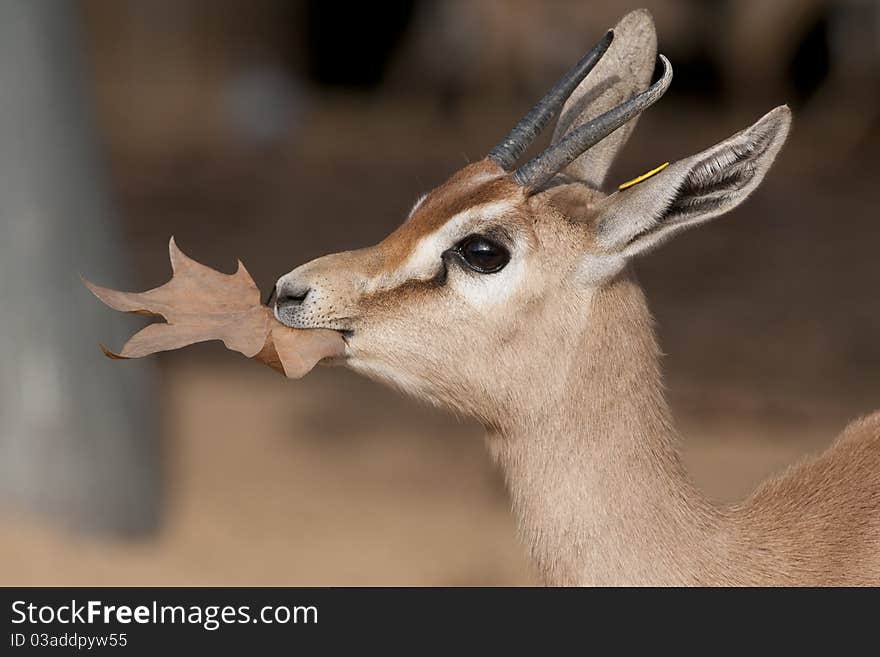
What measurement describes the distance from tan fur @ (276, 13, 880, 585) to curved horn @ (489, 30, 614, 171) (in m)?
0.23

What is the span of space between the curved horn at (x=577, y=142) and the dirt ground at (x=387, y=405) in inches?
120

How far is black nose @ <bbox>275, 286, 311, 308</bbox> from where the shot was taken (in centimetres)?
376

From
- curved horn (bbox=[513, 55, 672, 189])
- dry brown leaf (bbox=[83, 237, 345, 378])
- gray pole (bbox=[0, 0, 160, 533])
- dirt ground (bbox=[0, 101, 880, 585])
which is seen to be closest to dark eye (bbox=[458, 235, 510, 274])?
curved horn (bbox=[513, 55, 672, 189])

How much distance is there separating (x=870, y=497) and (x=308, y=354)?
1.61 metres

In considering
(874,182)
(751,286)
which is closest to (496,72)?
(874,182)

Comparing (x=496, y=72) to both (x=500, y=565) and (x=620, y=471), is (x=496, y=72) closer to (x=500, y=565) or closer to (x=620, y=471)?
(x=500, y=565)

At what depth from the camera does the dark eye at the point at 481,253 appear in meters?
3.75

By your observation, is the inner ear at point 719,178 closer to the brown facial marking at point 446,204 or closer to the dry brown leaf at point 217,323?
the brown facial marking at point 446,204

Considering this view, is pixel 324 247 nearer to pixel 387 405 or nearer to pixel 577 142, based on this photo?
pixel 387 405

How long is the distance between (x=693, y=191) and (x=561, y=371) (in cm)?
59

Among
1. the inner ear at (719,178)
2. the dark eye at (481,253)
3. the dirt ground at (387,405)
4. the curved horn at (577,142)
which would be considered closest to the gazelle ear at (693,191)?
the inner ear at (719,178)

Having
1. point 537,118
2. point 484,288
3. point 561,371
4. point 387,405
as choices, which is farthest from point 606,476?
point 387,405

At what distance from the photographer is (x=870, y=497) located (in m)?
3.93

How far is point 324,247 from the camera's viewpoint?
480 inches
